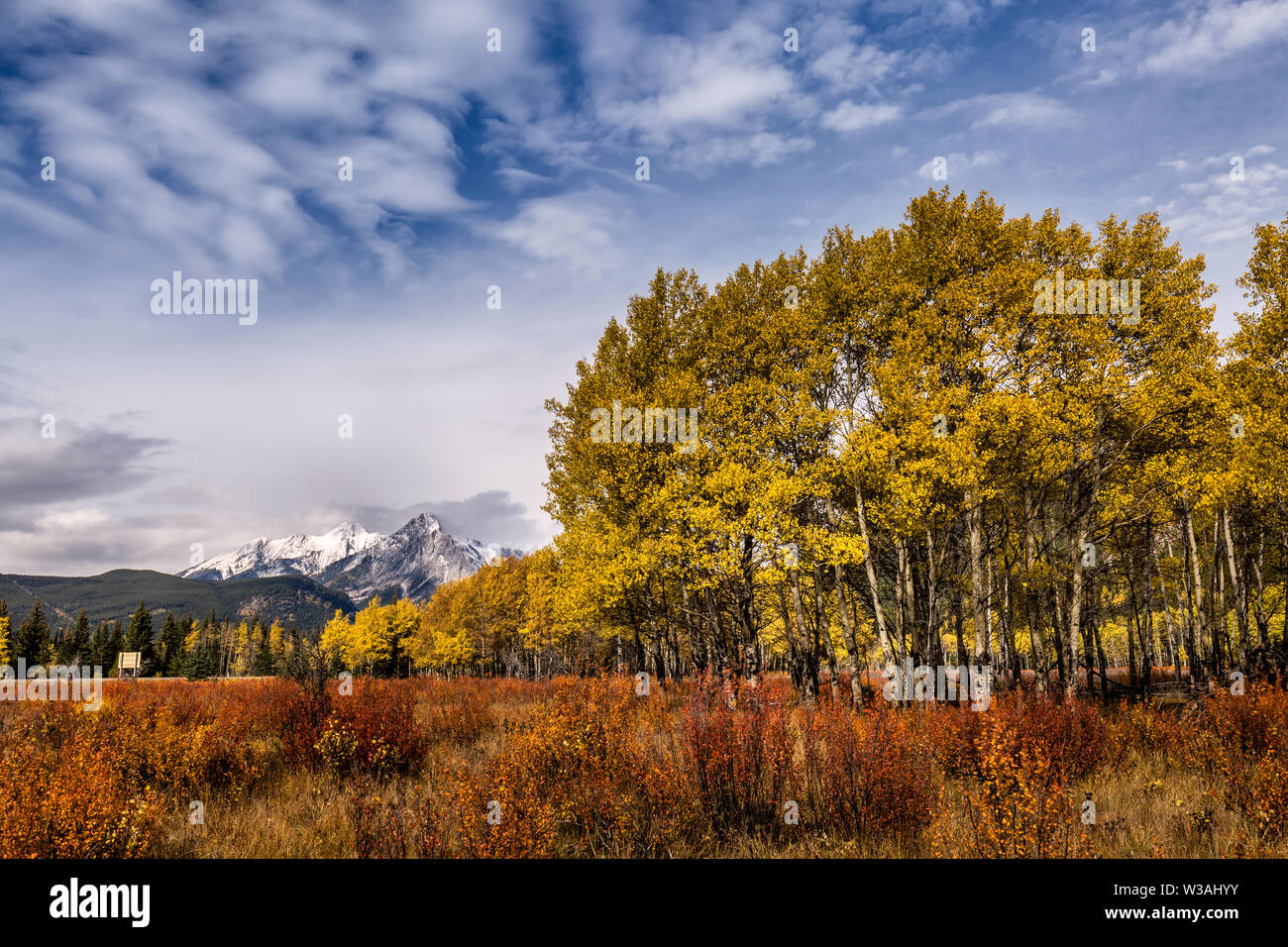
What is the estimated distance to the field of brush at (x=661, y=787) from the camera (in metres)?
4.12

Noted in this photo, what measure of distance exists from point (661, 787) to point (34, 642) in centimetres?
9290

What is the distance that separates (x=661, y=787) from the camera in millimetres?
5020

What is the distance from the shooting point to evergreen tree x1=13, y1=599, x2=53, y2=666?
61.6 m

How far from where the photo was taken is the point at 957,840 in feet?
14.2

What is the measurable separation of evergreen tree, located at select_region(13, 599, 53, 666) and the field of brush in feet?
268

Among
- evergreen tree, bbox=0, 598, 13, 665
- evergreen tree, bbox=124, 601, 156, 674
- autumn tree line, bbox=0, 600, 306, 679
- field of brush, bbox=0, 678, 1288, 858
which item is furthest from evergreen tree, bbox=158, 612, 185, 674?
field of brush, bbox=0, 678, 1288, 858

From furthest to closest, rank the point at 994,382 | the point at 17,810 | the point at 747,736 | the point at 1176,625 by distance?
the point at 1176,625, the point at 994,382, the point at 747,736, the point at 17,810

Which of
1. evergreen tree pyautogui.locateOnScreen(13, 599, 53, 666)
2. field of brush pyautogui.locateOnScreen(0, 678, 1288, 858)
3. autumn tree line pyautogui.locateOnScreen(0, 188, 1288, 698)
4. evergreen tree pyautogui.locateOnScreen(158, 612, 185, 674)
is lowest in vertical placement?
evergreen tree pyautogui.locateOnScreen(158, 612, 185, 674)

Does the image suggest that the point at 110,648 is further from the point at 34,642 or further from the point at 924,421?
the point at 924,421

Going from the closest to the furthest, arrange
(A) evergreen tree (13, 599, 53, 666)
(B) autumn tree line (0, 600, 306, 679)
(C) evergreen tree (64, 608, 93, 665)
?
1. (B) autumn tree line (0, 600, 306, 679)
2. (A) evergreen tree (13, 599, 53, 666)
3. (C) evergreen tree (64, 608, 93, 665)

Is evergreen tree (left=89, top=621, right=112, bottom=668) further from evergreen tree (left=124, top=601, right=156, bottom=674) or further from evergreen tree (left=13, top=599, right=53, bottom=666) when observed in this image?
evergreen tree (left=13, top=599, right=53, bottom=666)
